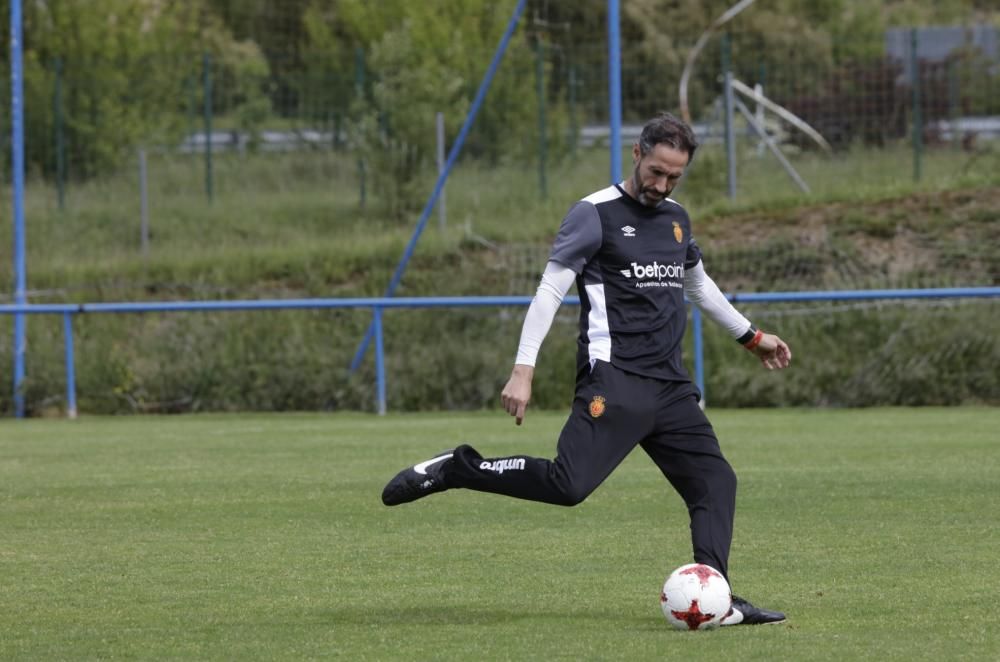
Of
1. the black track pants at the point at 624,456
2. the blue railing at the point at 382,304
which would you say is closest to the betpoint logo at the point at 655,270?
the black track pants at the point at 624,456

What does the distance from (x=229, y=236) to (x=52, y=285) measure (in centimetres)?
319

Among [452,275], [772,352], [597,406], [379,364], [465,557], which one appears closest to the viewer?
[597,406]

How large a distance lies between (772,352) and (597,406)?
1.05 metres

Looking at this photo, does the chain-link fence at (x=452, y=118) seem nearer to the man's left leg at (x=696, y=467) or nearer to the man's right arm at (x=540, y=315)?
the man's left leg at (x=696, y=467)

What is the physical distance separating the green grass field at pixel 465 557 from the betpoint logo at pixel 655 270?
129 centimetres

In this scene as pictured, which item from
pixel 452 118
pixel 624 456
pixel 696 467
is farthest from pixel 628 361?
pixel 452 118

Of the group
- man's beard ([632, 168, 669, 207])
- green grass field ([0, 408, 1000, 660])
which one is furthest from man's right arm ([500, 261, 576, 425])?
green grass field ([0, 408, 1000, 660])

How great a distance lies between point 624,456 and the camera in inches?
Answer: 249

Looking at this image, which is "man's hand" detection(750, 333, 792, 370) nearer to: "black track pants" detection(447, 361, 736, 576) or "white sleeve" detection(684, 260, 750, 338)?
"white sleeve" detection(684, 260, 750, 338)

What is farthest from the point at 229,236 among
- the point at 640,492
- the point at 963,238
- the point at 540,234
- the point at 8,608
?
the point at 8,608

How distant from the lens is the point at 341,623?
6258 mm

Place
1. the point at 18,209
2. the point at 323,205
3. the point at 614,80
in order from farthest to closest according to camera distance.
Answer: the point at 323,205
the point at 18,209
the point at 614,80

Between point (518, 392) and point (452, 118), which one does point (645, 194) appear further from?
point (452, 118)

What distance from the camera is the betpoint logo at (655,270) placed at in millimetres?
6355
